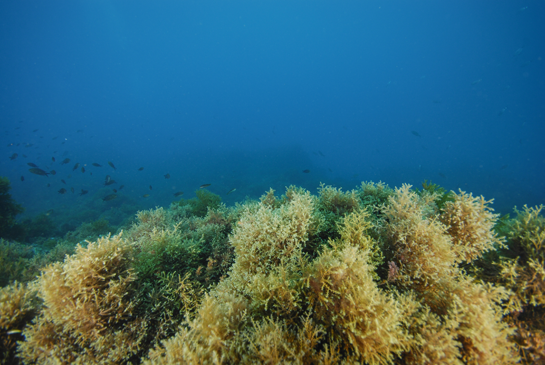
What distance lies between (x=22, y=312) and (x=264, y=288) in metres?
3.34

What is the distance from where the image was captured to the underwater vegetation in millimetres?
1846

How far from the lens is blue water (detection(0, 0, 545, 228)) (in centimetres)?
5100

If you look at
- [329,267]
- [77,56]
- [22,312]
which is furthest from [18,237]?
[77,56]

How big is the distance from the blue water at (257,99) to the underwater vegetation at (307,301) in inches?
754

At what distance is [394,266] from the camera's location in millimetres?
2584

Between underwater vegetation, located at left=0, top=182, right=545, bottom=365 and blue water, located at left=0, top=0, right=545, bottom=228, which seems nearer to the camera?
underwater vegetation, located at left=0, top=182, right=545, bottom=365

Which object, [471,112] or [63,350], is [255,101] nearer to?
[471,112]

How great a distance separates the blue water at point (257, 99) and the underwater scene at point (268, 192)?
1152mm

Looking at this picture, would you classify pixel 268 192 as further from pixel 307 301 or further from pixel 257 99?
pixel 257 99

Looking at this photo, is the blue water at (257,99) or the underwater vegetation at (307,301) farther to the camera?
the blue water at (257,99)

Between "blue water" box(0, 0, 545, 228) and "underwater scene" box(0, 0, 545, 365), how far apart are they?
115 cm

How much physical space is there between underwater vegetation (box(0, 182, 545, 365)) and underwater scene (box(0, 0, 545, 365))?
3cm

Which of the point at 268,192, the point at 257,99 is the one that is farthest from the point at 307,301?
the point at 257,99

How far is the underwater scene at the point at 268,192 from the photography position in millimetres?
2041
